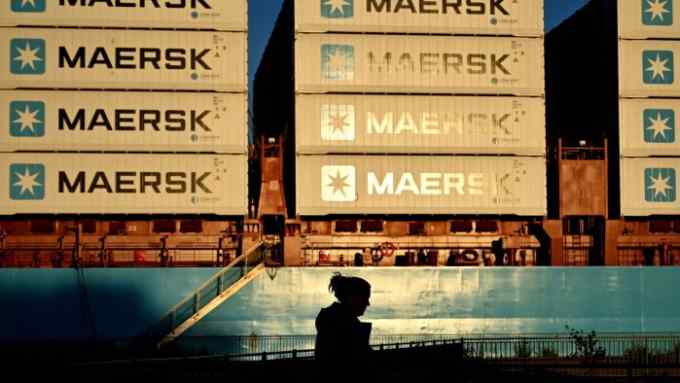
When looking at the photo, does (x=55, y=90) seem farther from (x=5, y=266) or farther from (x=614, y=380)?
(x=614, y=380)

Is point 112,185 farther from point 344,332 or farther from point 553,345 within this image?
point 344,332

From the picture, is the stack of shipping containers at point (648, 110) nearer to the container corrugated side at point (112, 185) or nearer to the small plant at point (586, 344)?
the small plant at point (586, 344)

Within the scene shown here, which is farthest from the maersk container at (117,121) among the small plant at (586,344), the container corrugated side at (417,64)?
the small plant at (586,344)

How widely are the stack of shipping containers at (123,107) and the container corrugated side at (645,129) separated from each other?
1360 centimetres

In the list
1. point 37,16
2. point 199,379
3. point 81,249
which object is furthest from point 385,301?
point 199,379

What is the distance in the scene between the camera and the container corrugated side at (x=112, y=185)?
107 feet

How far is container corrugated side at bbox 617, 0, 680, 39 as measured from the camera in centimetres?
3494

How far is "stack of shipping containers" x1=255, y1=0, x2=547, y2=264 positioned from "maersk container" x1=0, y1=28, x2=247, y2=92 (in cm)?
253

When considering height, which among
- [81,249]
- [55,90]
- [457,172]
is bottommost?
[81,249]

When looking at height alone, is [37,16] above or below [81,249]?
above

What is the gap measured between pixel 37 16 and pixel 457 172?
15.4 metres

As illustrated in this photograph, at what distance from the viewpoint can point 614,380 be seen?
713 inches

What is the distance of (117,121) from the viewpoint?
32.8 meters

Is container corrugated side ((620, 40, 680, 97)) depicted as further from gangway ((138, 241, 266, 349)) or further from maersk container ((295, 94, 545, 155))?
gangway ((138, 241, 266, 349))
